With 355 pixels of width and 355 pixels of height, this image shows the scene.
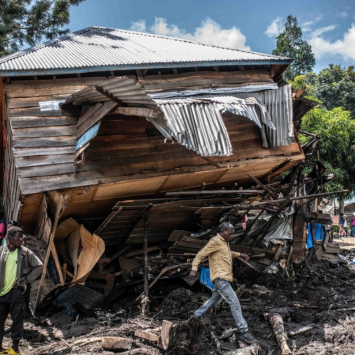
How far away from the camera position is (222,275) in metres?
5.68

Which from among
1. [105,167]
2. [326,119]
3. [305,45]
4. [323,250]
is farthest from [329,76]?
[105,167]

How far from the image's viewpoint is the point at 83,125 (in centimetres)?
696

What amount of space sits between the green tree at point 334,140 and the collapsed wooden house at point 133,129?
308 inches

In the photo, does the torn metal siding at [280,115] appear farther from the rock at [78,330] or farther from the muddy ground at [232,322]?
the rock at [78,330]

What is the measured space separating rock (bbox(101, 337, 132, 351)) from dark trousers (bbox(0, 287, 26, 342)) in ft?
3.85

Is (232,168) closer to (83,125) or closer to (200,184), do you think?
(200,184)

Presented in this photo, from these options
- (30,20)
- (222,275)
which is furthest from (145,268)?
(30,20)

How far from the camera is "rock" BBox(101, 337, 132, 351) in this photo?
5.26 meters

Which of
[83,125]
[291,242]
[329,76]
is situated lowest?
[291,242]

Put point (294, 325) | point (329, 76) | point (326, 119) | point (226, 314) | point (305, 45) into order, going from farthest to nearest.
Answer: point (305, 45), point (329, 76), point (326, 119), point (226, 314), point (294, 325)

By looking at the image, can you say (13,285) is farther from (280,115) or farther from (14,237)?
(280,115)

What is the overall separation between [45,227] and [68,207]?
625 mm

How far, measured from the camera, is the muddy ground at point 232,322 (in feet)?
17.8

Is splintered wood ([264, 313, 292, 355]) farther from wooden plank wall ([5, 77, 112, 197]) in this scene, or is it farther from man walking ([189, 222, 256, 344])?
wooden plank wall ([5, 77, 112, 197])
